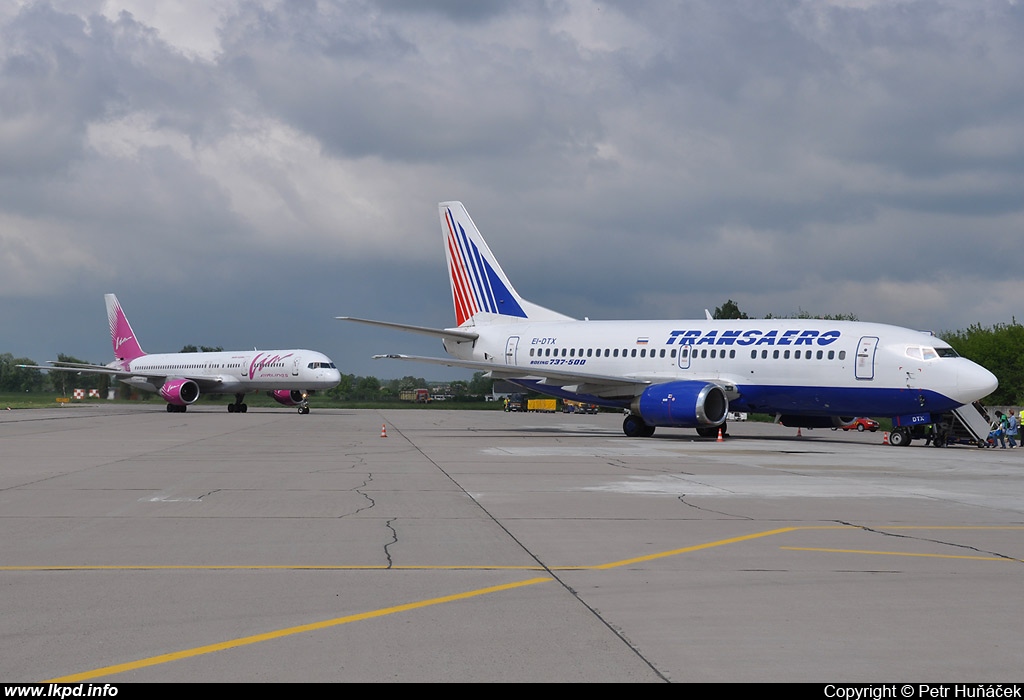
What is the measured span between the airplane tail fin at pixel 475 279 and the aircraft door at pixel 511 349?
2288mm

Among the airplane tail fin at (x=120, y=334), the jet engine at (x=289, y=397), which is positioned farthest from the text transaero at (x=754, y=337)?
the airplane tail fin at (x=120, y=334)

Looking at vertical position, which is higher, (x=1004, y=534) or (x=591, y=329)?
(x=591, y=329)

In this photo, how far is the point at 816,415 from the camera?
1272 inches

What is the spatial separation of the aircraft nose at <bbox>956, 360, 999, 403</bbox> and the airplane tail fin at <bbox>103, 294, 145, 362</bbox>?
60.9 metres

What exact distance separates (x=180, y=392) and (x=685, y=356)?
3799 centimetres

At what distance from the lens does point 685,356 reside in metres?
34.3

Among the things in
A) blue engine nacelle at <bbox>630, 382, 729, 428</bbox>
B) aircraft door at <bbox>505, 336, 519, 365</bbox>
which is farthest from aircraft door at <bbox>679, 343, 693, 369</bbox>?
aircraft door at <bbox>505, 336, 519, 365</bbox>

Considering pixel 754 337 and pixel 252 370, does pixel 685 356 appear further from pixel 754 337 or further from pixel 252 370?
pixel 252 370

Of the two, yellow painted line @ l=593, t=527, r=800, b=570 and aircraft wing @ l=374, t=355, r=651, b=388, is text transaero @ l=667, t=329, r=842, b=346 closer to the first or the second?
aircraft wing @ l=374, t=355, r=651, b=388

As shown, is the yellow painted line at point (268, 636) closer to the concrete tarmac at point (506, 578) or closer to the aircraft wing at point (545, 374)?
the concrete tarmac at point (506, 578)

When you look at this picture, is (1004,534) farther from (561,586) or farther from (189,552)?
(189,552)

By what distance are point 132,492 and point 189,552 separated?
592cm

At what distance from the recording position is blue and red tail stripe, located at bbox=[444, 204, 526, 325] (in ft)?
140

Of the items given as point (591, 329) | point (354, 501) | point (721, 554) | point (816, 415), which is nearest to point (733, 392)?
point (816, 415)
